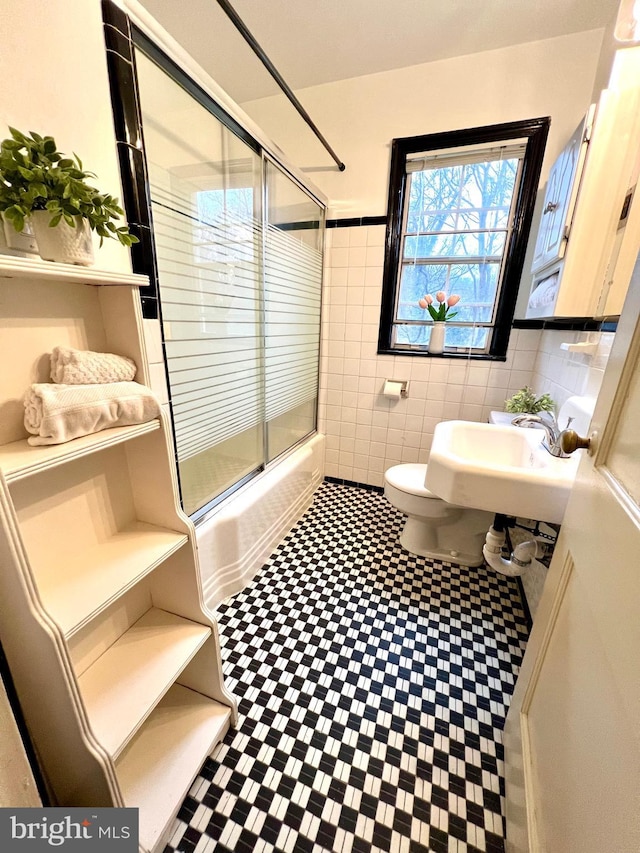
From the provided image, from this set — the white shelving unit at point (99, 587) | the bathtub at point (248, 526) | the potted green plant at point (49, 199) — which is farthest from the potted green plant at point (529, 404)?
the potted green plant at point (49, 199)

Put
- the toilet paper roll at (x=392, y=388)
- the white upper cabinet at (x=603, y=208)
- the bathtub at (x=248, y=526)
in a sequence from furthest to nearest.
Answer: the toilet paper roll at (x=392, y=388)
the bathtub at (x=248, y=526)
the white upper cabinet at (x=603, y=208)

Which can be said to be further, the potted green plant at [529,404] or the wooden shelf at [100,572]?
the potted green plant at [529,404]

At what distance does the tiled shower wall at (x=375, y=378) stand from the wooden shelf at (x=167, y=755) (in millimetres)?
1764

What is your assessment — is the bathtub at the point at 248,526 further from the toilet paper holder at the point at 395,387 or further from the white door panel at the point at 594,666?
the white door panel at the point at 594,666

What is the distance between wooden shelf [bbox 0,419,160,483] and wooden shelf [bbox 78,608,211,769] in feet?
1.77

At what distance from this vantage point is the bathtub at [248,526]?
1435mm

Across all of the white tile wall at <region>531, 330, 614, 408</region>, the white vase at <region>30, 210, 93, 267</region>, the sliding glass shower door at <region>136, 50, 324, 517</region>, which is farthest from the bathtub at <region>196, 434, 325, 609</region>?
the white tile wall at <region>531, 330, 614, 408</region>

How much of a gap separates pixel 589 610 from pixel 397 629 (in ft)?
3.28

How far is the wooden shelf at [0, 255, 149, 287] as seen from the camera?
523 millimetres

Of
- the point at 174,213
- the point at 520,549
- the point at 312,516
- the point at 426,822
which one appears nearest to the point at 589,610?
the point at 520,549

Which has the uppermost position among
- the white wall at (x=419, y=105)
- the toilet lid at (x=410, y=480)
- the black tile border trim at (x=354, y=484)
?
the white wall at (x=419, y=105)

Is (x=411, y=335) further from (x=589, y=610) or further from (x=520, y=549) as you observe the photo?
(x=589, y=610)

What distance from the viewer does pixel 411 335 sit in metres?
2.26

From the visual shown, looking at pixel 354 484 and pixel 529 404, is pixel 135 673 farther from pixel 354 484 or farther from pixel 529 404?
pixel 354 484
